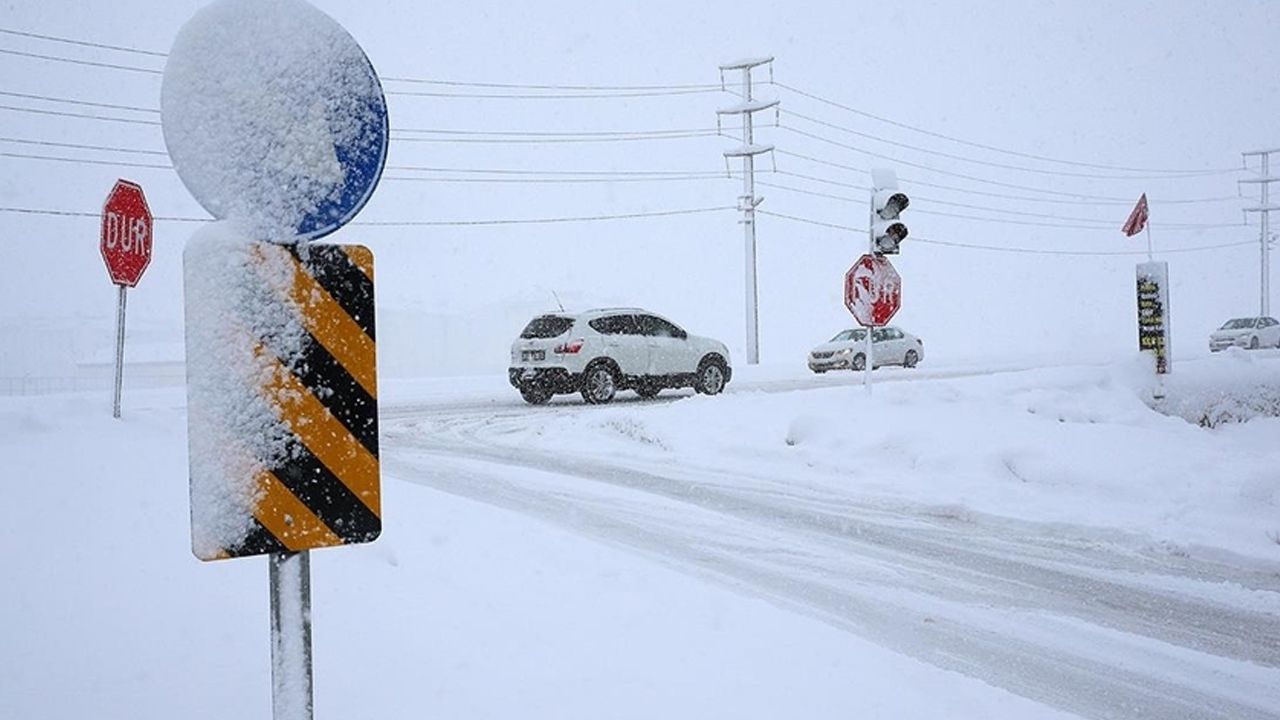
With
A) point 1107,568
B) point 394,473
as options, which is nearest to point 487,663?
point 1107,568

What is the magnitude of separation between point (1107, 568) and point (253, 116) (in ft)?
18.9

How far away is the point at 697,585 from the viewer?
4.99 metres

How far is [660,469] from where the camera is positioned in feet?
30.0

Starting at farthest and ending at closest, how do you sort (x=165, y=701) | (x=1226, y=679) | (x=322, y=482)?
(x=1226, y=679)
(x=165, y=701)
(x=322, y=482)

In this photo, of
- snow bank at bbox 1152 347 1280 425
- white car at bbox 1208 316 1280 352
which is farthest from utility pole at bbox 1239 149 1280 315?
snow bank at bbox 1152 347 1280 425

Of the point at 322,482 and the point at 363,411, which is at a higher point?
the point at 363,411

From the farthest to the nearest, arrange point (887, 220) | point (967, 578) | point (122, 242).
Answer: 1. point (887, 220)
2. point (122, 242)
3. point (967, 578)

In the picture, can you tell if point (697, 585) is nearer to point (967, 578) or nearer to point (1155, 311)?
point (967, 578)

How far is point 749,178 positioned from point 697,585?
3007 centimetres

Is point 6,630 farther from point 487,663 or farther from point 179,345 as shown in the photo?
point 179,345

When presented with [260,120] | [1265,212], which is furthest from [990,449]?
[1265,212]

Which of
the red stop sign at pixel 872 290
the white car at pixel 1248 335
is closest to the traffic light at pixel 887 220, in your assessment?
the red stop sign at pixel 872 290

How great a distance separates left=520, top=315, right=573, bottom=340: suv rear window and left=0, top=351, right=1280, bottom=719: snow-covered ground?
248 inches

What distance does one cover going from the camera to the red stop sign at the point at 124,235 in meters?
9.05
